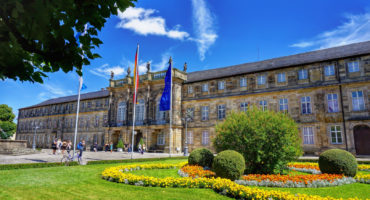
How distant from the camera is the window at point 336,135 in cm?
2417

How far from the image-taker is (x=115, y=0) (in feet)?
10.8

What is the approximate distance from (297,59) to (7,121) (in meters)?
75.1

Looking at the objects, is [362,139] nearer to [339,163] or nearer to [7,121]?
[339,163]

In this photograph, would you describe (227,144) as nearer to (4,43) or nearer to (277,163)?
(277,163)

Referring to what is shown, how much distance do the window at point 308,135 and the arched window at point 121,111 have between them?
90.4 feet

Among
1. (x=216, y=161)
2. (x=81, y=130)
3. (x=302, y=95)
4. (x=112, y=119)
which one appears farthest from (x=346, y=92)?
(x=81, y=130)

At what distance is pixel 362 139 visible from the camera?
23.3 metres

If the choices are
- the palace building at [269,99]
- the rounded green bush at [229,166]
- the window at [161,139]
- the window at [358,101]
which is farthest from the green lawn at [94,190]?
the window at [161,139]

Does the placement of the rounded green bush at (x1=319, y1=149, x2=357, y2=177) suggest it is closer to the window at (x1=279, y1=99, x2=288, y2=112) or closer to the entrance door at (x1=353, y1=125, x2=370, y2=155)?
the entrance door at (x1=353, y1=125, x2=370, y2=155)

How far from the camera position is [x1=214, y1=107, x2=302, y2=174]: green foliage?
39.7 ft

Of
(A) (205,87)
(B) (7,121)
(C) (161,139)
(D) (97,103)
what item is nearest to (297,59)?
(A) (205,87)

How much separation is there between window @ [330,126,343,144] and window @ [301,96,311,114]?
9.78ft

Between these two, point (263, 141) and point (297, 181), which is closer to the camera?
point (297, 181)

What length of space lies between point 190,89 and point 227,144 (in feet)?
75.2
